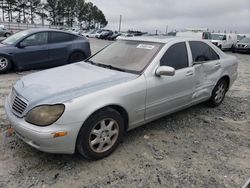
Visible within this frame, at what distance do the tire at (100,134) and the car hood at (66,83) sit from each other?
332 mm

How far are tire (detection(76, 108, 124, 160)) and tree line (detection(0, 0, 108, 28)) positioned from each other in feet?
217

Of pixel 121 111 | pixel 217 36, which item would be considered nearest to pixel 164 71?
pixel 121 111

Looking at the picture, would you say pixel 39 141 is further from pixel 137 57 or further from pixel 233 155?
pixel 233 155

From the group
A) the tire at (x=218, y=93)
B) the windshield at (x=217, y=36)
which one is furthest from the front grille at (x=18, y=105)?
the windshield at (x=217, y=36)

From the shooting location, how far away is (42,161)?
122 inches

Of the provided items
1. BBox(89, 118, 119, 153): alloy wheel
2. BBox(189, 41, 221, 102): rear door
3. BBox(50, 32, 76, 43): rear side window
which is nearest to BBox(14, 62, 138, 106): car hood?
BBox(89, 118, 119, 153): alloy wheel

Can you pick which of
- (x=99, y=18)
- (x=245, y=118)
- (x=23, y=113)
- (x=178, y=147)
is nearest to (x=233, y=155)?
(x=178, y=147)

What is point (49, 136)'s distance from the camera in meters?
2.70

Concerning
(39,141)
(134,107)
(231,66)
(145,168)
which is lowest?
(145,168)

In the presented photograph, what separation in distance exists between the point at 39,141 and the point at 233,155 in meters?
2.54

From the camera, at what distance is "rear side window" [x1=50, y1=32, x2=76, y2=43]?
8.17 metres

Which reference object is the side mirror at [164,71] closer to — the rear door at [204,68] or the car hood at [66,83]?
the car hood at [66,83]

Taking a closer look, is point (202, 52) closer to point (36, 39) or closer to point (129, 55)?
point (129, 55)

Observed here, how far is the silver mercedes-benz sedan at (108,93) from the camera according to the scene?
2768mm
